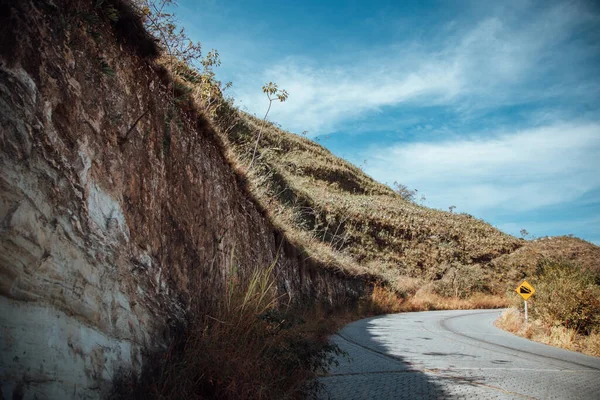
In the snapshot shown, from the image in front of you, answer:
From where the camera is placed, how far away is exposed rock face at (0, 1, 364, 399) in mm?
2684

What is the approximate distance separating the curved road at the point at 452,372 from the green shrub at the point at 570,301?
16.1 ft

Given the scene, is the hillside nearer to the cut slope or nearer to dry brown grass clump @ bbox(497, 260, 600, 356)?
the cut slope

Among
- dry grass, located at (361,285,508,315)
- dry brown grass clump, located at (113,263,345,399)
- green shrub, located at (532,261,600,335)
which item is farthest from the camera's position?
dry grass, located at (361,285,508,315)

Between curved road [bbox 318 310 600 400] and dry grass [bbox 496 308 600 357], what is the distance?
279cm

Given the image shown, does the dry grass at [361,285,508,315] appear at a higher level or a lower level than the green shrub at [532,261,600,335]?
lower

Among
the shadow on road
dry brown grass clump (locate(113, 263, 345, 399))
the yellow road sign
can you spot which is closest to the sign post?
the yellow road sign

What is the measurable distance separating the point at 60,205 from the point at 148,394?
179cm

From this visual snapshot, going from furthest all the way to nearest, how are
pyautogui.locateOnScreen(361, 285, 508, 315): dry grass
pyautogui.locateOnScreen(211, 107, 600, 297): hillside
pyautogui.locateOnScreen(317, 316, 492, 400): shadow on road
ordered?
pyautogui.locateOnScreen(211, 107, 600, 297): hillside, pyautogui.locateOnScreen(361, 285, 508, 315): dry grass, pyautogui.locateOnScreen(317, 316, 492, 400): shadow on road

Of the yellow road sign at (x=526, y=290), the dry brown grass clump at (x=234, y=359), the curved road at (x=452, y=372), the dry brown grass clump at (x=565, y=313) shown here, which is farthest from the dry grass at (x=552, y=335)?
the dry brown grass clump at (x=234, y=359)

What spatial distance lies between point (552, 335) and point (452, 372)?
29.9 feet

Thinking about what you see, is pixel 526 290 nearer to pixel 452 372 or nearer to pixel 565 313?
pixel 565 313

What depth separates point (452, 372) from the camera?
636 cm

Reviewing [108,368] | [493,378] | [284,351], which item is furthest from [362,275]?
[108,368]

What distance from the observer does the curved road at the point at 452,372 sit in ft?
16.8
